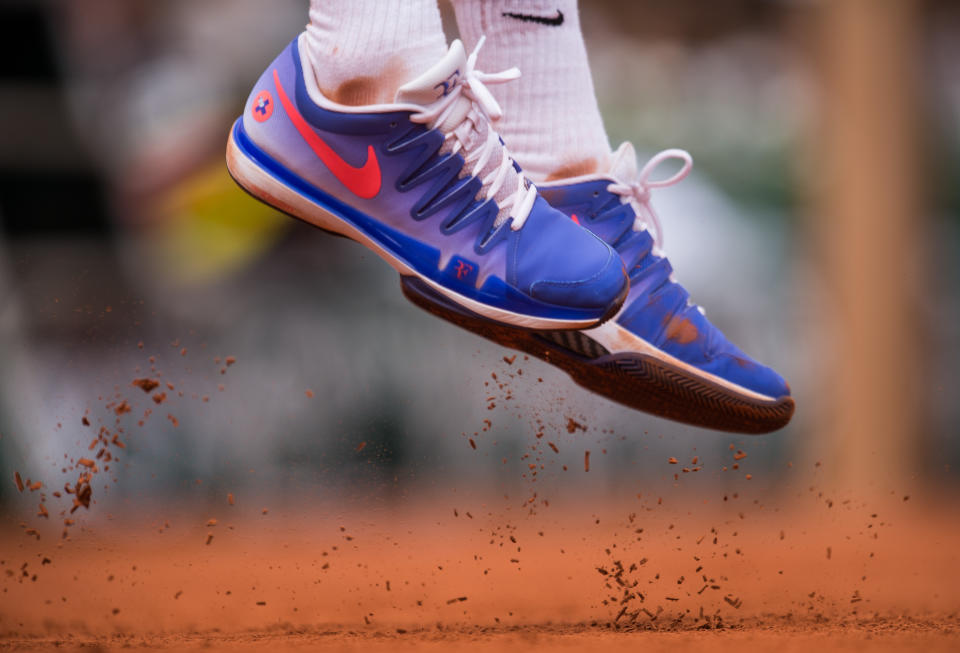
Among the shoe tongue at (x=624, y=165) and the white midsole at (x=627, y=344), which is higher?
the shoe tongue at (x=624, y=165)

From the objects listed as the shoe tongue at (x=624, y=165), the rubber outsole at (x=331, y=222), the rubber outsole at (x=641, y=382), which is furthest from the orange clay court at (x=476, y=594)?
Result: the shoe tongue at (x=624, y=165)

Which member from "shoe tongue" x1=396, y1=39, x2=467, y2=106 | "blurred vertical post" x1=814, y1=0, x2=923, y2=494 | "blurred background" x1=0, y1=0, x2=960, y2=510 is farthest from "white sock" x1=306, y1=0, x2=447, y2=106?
"blurred vertical post" x1=814, y1=0, x2=923, y2=494

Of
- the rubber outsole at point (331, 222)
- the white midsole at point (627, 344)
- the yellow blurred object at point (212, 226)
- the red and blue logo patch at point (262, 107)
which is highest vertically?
the red and blue logo patch at point (262, 107)

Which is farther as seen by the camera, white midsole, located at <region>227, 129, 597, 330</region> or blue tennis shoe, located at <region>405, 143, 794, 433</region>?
blue tennis shoe, located at <region>405, 143, 794, 433</region>

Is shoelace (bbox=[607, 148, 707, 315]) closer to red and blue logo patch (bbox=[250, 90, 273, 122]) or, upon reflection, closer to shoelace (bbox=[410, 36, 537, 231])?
shoelace (bbox=[410, 36, 537, 231])

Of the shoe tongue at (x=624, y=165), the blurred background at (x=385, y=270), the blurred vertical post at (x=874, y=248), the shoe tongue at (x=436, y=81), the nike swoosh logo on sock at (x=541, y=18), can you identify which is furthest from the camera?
the blurred vertical post at (x=874, y=248)

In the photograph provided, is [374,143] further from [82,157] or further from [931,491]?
[931,491]

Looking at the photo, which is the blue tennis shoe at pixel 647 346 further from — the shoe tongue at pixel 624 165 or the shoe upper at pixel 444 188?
the shoe upper at pixel 444 188

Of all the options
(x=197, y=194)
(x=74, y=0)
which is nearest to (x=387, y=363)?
(x=197, y=194)
